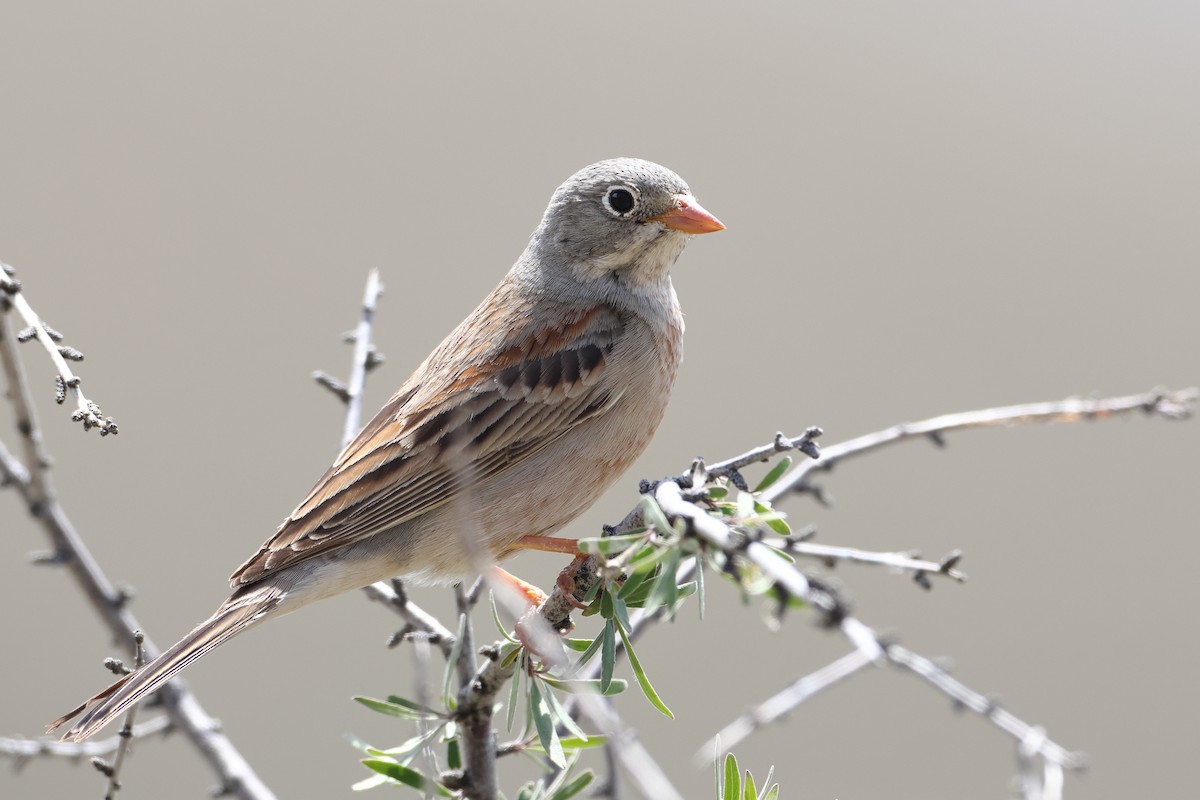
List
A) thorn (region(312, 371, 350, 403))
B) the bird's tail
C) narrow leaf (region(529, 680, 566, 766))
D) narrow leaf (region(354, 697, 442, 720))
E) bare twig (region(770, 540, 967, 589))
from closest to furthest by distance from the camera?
bare twig (region(770, 540, 967, 589)) < narrow leaf (region(529, 680, 566, 766)) < narrow leaf (region(354, 697, 442, 720)) < the bird's tail < thorn (region(312, 371, 350, 403))

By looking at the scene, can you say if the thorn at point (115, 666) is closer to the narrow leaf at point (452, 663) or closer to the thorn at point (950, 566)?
the narrow leaf at point (452, 663)

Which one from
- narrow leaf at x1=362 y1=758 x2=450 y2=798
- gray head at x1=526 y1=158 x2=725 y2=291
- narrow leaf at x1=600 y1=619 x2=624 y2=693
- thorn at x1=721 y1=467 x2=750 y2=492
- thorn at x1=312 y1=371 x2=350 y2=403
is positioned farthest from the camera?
gray head at x1=526 y1=158 x2=725 y2=291

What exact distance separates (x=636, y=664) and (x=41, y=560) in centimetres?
157

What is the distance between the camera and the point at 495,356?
13.1 feet

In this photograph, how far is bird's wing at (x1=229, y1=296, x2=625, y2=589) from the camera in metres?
3.67

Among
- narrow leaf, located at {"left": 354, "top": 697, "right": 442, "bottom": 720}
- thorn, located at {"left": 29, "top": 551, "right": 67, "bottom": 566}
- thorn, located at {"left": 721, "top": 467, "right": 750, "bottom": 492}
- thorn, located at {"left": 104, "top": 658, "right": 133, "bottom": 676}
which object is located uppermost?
thorn, located at {"left": 29, "top": 551, "right": 67, "bottom": 566}

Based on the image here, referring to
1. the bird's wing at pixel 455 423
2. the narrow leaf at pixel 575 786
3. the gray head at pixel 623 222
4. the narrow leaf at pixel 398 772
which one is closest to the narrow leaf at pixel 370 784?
the narrow leaf at pixel 398 772

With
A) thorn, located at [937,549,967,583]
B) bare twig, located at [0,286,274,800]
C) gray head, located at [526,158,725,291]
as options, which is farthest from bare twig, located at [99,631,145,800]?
gray head, located at [526,158,725,291]

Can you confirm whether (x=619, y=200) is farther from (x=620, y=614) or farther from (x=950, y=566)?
(x=950, y=566)

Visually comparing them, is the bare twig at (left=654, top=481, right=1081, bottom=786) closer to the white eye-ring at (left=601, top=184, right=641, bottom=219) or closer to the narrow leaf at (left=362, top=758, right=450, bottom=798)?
the narrow leaf at (left=362, top=758, right=450, bottom=798)

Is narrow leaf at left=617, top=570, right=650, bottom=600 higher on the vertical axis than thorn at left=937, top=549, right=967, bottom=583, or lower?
higher

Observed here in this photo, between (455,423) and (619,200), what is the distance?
1.06 meters

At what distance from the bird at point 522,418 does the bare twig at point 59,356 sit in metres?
1.43

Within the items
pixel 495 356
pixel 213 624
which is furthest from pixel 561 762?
pixel 495 356
